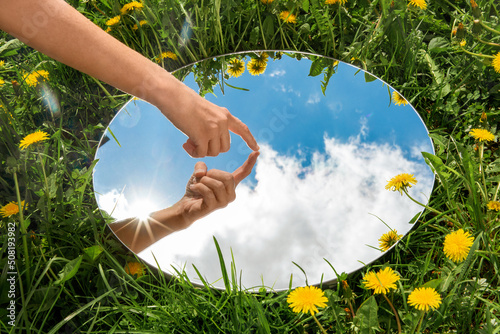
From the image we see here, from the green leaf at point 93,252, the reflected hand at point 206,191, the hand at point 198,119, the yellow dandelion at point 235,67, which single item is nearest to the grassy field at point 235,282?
the green leaf at point 93,252

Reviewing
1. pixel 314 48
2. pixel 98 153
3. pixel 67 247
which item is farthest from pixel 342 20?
pixel 67 247

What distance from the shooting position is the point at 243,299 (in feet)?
4.07

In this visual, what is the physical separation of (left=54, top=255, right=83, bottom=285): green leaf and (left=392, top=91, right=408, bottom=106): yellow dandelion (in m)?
1.31

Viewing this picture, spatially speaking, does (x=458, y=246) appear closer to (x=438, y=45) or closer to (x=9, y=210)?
(x=438, y=45)

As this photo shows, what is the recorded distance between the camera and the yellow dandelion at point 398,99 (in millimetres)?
1741

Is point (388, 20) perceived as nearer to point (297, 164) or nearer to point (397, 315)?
point (297, 164)

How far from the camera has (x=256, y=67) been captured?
1.92 metres

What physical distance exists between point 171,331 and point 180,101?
67cm

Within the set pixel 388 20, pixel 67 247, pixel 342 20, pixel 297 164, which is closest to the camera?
pixel 67 247

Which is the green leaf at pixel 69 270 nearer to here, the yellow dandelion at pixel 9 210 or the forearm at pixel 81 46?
the yellow dandelion at pixel 9 210

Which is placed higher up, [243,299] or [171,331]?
[243,299]

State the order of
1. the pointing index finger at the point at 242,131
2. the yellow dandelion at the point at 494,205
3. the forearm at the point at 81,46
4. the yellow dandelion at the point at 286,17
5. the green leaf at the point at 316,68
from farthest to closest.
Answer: the yellow dandelion at the point at 286,17 → the green leaf at the point at 316,68 → the pointing index finger at the point at 242,131 → the yellow dandelion at the point at 494,205 → the forearm at the point at 81,46

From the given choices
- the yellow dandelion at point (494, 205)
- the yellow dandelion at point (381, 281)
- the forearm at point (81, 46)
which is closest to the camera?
the forearm at point (81, 46)

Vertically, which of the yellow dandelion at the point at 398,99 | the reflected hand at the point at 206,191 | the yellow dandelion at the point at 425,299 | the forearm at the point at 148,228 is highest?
the yellow dandelion at the point at 398,99
